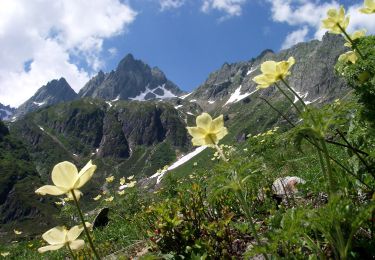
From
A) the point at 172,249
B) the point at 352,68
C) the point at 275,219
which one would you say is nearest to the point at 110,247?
the point at 172,249

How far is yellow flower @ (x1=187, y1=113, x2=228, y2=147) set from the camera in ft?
11.4

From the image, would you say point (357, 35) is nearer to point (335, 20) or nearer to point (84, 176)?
point (335, 20)

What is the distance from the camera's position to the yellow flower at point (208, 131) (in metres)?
3.48

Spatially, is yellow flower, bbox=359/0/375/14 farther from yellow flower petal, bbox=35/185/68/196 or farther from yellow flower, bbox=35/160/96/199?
yellow flower petal, bbox=35/185/68/196

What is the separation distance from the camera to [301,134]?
2902mm

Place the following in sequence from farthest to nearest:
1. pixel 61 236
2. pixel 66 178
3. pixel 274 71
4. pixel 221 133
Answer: pixel 274 71, pixel 221 133, pixel 61 236, pixel 66 178

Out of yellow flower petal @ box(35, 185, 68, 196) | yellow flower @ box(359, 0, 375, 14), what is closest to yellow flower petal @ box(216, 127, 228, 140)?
yellow flower petal @ box(35, 185, 68, 196)

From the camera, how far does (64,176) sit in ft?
9.61

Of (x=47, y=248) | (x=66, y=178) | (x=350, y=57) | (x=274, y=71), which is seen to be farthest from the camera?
(x=350, y=57)

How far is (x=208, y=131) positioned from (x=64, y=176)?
116 centimetres

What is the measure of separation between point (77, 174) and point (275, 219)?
1.54 meters

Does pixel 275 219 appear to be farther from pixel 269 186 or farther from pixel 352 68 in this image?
pixel 269 186

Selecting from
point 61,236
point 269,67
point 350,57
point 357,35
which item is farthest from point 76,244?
point 357,35

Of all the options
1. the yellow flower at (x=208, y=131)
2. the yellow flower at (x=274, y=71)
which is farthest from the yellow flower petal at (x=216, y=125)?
the yellow flower at (x=274, y=71)
